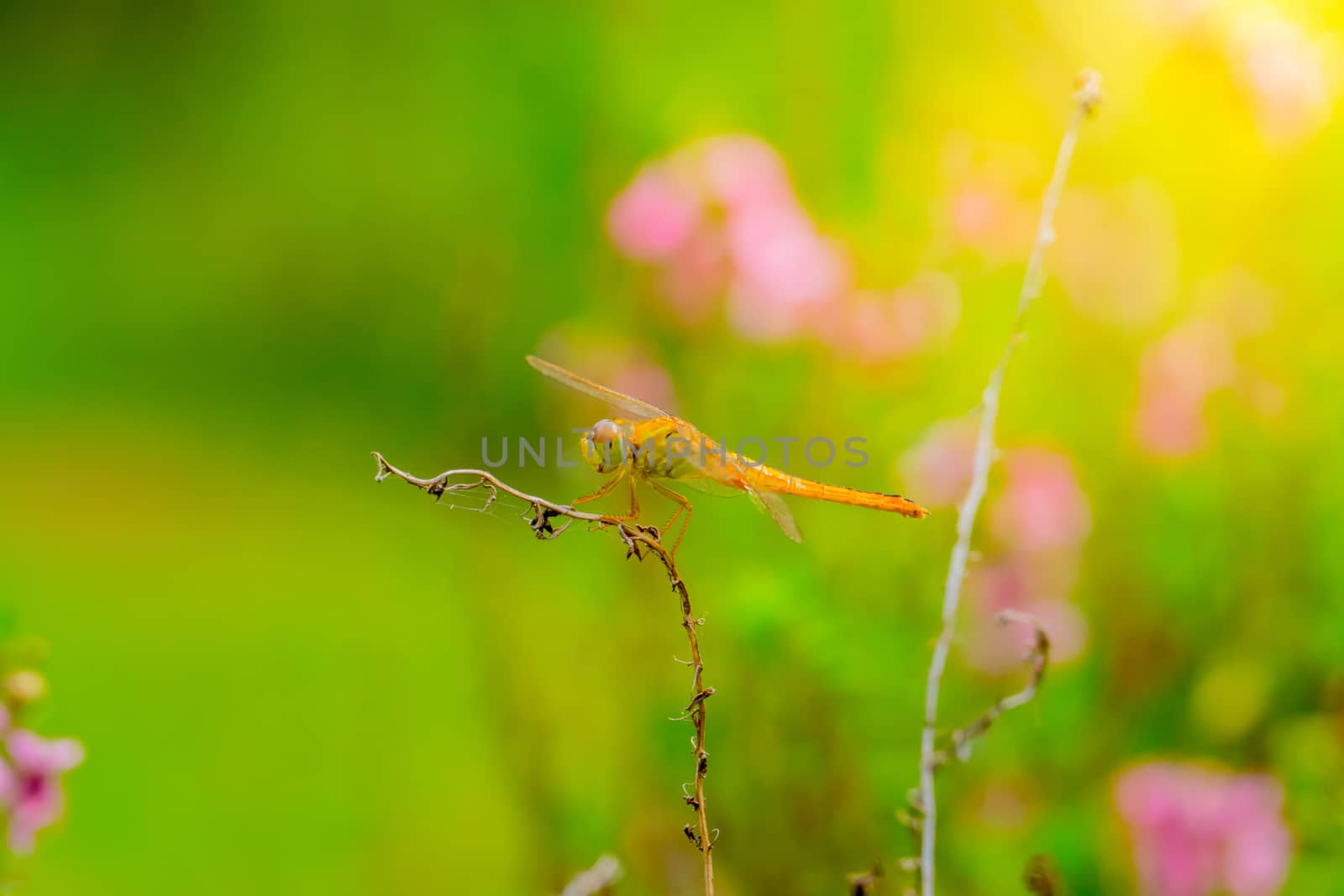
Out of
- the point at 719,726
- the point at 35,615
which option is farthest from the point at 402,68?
the point at 719,726

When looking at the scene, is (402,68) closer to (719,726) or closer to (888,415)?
(888,415)

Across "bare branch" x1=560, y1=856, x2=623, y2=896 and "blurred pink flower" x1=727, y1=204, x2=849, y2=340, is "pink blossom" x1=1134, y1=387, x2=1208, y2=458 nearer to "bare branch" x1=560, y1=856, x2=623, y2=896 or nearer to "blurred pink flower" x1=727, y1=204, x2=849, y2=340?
"blurred pink flower" x1=727, y1=204, x2=849, y2=340

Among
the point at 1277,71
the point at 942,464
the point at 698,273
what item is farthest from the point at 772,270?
the point at 1277,71

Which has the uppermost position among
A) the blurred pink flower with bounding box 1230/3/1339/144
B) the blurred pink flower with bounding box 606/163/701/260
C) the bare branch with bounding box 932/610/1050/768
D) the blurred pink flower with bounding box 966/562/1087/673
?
the blurred pink flower with bounding box 1230/3/1339/144

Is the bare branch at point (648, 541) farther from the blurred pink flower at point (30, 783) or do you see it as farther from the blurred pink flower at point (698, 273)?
the blurred pink flower at point (698, 273)

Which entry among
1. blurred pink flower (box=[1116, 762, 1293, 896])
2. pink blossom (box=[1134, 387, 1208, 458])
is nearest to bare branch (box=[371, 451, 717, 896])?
blurred pink flower (box=[1116, 762, 1293, 896])

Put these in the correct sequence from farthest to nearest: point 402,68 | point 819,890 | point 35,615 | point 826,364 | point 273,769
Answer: point 402,68
point 35,615
point 273,769
point 826,364
point 819,890

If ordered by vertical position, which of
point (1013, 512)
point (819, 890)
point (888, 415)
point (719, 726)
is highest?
point (888, 415)

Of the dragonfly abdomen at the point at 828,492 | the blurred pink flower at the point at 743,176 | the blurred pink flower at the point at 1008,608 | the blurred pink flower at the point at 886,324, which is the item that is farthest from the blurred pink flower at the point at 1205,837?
the blurred pink flower at the point at 743,176
